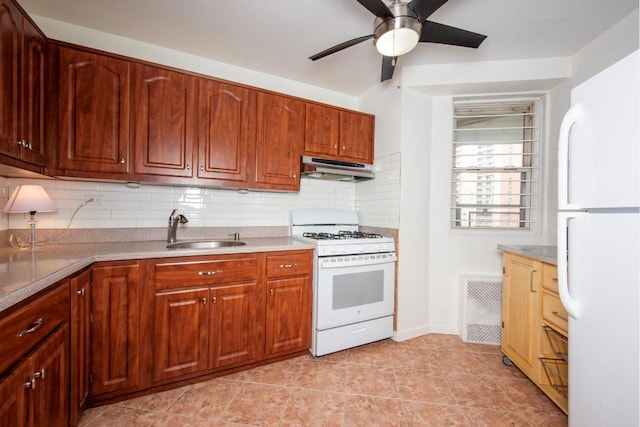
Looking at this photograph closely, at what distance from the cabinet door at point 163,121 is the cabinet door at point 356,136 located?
4.65ft

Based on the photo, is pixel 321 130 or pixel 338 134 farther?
pixel 338 134

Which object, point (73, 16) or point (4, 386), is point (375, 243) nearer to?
point (4, 386)

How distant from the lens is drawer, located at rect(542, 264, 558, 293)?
1667mm

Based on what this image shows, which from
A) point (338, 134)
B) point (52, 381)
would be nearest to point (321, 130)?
point (338, 134)

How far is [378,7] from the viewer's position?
4.65ft

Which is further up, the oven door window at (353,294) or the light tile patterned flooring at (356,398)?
the oven door window at (353,294)

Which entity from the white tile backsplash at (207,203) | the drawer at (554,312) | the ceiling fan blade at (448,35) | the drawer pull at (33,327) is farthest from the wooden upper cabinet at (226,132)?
the drawer at (554,312)

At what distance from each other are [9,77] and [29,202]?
0.72 metres

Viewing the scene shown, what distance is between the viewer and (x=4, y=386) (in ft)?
2.70

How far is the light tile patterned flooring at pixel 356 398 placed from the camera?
1.56 meters

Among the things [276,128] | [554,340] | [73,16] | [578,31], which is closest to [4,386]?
[276,128]

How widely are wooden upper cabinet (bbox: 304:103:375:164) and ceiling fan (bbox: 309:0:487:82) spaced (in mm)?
911

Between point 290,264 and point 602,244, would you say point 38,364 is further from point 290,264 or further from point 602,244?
point 602,244

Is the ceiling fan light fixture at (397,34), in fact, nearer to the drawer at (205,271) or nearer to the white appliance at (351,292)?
the white appliance at (351,292)
